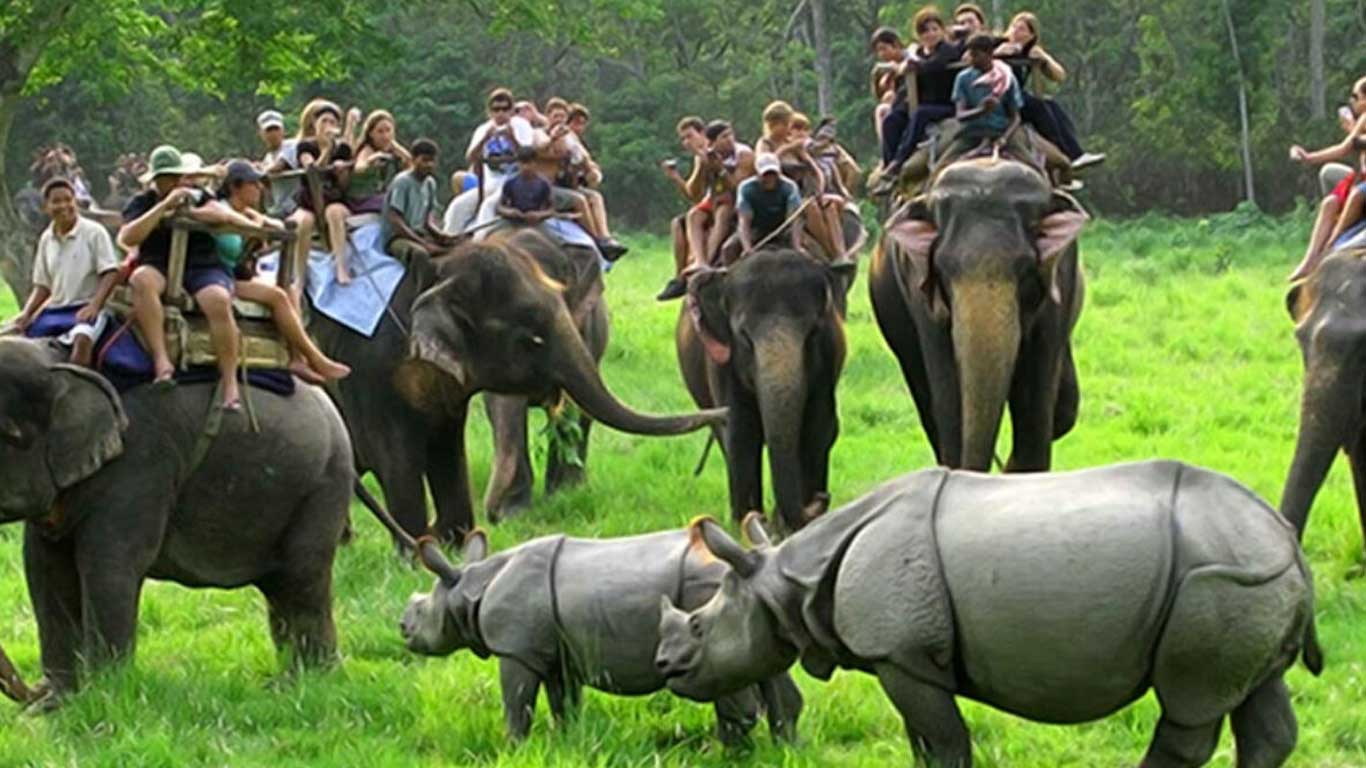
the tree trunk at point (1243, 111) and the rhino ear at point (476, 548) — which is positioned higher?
the rhino ear at point (476, 548)

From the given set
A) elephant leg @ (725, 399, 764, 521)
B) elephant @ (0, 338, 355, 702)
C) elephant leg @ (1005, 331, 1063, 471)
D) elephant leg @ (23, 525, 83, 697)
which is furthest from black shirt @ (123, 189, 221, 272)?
elephant leg @ (725, 399, 764, 521)

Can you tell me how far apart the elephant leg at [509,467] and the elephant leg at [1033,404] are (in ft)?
11.2

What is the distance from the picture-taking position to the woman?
12.1 meters

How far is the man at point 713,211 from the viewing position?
1205cm

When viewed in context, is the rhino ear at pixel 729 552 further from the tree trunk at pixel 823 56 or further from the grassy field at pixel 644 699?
the tree trunk at pixel 823 56

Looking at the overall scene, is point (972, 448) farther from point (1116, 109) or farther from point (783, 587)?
point (1116, 109)

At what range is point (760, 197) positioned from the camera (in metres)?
11.4

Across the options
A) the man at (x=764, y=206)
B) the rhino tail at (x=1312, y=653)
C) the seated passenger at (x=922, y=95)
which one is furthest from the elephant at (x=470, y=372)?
the rhino tail at (x=1312, y=653)

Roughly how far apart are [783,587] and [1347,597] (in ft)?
13.3

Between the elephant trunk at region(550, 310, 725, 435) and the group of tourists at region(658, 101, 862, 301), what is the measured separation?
1627 mm

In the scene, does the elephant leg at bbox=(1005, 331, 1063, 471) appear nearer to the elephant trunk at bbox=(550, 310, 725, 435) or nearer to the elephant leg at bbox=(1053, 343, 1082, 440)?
the elephant leg at bbox=(1053, 343, 1082, 440)

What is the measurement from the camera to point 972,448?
898cm

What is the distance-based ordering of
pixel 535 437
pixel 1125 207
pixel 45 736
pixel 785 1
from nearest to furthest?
pixel 45 736 < pixel 535 437 < pixel 1125 207 < pixel 785 1

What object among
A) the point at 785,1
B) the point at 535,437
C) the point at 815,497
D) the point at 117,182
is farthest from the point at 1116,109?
the point at 815,497
